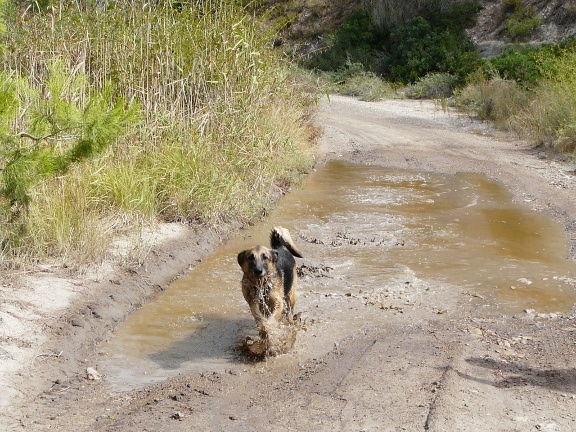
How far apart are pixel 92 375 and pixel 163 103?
16.9 ft

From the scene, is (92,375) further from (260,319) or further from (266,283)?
(266,283)

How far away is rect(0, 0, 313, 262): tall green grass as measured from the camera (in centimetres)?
888

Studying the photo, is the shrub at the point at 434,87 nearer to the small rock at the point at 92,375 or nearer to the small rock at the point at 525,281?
the small rock at the point at 525,281

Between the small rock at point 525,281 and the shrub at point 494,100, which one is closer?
the small rock at point 525,281

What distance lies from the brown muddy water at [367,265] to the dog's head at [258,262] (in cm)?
72

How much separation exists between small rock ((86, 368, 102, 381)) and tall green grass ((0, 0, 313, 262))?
201 centimetres

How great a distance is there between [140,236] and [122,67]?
8.84 feet

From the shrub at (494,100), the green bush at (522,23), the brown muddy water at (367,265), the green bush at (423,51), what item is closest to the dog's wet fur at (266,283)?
the brown muddy water at (367,265)

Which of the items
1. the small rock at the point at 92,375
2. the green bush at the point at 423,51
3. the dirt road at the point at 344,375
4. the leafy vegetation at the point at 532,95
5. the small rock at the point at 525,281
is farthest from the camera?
the green bush at the point at 423,51

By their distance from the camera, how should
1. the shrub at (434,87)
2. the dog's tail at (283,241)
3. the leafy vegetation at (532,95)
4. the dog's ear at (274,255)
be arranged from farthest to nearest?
the shrub at (434,87), the leafy vegetation at (532,95), the dog's tail at (283,241), the dog's ear at (274,255)

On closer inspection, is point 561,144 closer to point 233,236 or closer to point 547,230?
point 547,230

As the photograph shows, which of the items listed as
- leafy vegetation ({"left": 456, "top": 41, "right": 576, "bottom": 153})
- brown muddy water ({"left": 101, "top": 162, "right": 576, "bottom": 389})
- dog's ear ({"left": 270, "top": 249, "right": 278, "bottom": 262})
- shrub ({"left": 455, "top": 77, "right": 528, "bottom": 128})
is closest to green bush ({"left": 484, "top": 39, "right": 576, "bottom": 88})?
leafy vegetation ({"left": 456, "top": 41, "right": 576, "bottom": 153})

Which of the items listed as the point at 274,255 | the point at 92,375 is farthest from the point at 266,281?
the point at 92,375

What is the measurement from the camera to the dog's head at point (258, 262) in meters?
6.11
